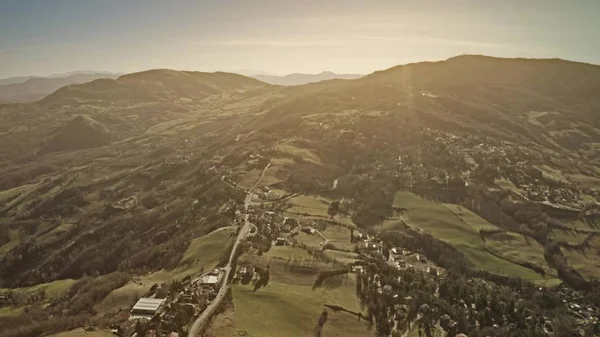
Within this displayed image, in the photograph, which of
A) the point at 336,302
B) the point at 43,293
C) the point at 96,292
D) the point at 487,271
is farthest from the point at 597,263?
the point at 43,293

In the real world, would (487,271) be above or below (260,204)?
below

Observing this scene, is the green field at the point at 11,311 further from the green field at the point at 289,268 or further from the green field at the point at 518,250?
the green field at the point at 518,250

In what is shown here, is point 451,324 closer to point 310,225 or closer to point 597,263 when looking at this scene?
point 310,225

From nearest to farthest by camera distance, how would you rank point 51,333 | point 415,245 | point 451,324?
point 51,333 < point 451,324 < point 415,245

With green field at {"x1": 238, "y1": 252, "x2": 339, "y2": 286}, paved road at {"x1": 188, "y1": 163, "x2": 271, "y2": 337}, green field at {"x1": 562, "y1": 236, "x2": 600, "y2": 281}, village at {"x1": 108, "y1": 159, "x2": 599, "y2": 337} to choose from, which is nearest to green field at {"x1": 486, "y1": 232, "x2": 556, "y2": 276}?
green field at {"x1": 562, "y1": 236, "x2": 600, "y2": 281}

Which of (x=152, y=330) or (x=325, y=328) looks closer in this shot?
(x=152, y=330)

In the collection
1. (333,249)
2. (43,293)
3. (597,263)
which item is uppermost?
(333,249)

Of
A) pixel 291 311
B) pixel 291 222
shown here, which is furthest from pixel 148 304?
pixel 291 222

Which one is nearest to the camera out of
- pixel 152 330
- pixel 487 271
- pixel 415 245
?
pixel 152 330

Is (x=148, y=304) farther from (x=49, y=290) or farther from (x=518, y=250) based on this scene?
(x=518, y=250)
